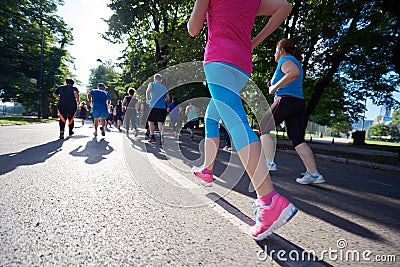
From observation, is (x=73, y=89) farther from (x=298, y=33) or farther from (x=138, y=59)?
(x=138, y=59)

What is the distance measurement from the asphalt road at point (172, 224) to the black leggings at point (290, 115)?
71 centimetres

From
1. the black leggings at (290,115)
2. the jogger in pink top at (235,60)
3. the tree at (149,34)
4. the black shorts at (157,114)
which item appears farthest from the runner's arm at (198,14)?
the tree at (149,34)

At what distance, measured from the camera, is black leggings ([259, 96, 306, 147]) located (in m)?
3.24

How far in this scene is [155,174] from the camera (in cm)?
323

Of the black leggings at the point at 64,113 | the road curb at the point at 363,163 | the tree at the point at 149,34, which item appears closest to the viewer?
the road curb at the point at 363,163

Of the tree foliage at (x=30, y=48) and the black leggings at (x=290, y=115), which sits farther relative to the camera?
the tree foliage at (x=30, y=48)

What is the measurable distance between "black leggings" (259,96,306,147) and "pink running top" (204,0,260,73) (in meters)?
1.58

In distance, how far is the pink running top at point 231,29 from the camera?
180cm

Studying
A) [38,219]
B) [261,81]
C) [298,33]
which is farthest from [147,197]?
[261,81]

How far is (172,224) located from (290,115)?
235 centimetres

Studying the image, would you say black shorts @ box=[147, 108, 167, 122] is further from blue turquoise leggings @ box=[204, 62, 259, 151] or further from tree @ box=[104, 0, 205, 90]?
tree @ box=[104, 0, 205, 90]

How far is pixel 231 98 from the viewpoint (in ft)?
5.78

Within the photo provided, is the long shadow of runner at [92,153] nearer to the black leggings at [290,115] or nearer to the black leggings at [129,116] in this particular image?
the black leggings at [290,115]

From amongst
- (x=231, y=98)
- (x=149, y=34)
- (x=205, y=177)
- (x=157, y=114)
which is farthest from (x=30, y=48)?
(x=231, y=98)
